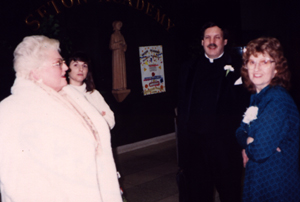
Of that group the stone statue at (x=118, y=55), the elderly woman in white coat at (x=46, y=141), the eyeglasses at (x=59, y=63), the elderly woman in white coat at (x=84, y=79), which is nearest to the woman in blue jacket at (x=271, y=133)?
the elderly woman in white coat at (x=46, y=141)

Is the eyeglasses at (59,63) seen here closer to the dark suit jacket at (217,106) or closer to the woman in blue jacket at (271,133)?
the woman in blue jacket at (271,133)

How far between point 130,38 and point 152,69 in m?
0.99

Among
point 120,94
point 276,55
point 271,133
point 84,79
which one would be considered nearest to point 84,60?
point 84,79

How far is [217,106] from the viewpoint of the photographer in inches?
113

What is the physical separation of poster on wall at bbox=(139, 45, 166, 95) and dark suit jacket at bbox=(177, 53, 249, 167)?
4.28m

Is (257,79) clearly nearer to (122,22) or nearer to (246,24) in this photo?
(122,22)

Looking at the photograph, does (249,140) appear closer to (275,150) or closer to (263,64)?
(275,150)

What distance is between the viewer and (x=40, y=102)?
1.67m

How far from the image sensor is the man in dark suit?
2.85 m

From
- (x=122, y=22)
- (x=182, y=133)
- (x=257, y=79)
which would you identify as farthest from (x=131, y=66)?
(x=257, y=79)

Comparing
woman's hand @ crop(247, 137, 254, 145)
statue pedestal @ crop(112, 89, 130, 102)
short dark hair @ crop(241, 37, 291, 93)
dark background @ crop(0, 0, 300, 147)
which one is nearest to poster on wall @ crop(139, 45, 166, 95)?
dark background @ crop(0, 0, 300, 147)

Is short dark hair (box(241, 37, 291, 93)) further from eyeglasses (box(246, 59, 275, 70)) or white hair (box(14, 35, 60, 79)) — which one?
white hair (box(14, 35, 60, 79))

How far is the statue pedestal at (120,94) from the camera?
22.2 feet

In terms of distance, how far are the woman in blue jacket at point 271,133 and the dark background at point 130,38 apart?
305 centimetres
